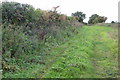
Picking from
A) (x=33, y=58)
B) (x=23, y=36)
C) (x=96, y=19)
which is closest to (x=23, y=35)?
(x=23, y=36)

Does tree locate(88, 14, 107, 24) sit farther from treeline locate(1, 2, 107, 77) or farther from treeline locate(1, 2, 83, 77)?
treeline locate(1, 2, 83, 77)

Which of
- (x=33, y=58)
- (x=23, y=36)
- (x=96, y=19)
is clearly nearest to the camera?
(x=33, y=58)

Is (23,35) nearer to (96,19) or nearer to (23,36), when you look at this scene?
(23,36)

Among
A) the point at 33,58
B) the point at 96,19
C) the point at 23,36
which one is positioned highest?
A: the point at 96,19

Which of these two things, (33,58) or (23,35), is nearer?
(33,58)

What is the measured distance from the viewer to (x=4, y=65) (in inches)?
368

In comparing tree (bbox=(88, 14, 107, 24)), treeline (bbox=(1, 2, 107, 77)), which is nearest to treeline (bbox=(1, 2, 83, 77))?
treeline (bbox=(1, 2, 107, 77))

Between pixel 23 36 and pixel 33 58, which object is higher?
pixel 23 36

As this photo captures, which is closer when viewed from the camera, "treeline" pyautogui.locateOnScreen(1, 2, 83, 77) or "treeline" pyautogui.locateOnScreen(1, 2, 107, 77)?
"treeline" pyautogui.locateOnScreen(1, 2, 83, 77)

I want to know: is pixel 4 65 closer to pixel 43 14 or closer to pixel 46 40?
pixel 46 40

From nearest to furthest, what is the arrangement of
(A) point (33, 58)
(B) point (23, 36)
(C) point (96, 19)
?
(A) point (33, 58), (B) point (23, 36), (C) point (96, 19)

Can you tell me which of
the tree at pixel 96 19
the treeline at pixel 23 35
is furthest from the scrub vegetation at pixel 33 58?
the tree at pixel 96 19

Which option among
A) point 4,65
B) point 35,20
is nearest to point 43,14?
point 35,20

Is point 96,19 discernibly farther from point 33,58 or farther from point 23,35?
point 33,58
